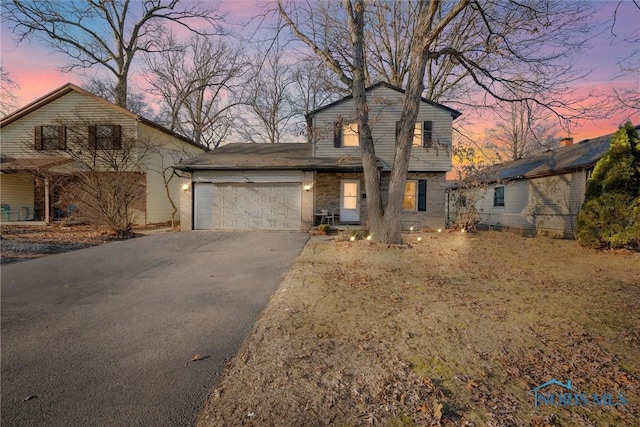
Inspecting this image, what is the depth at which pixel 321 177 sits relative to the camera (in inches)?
575

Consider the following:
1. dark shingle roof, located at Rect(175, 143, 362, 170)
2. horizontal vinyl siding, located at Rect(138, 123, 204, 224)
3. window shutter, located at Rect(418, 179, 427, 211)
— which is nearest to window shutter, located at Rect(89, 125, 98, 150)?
horizontal vinyl siding, located at Rect(138, 123, 204, 224)

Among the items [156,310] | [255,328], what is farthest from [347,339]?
[156,310]

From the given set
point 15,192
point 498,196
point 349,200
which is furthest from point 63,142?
point 498,196

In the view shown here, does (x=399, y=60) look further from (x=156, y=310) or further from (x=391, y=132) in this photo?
(x=156, y=310)

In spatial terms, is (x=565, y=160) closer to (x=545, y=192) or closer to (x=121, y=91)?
(x=545, y=192)

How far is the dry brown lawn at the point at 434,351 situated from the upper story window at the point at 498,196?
1401 centimetres

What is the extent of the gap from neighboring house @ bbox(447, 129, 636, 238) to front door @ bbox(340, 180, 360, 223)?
4.43 meters

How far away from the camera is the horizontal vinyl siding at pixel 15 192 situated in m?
17.0

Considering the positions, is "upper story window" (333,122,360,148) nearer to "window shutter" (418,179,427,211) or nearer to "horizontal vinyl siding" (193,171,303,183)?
"horizontal vinyl siding" (193,171,303,183)

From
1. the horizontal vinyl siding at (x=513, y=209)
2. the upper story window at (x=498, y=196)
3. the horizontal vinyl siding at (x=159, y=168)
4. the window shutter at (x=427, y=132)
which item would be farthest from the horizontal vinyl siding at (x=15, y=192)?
the upper story window at (x=498, y=196)

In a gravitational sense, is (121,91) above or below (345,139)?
above

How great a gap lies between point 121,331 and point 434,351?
3.89 m

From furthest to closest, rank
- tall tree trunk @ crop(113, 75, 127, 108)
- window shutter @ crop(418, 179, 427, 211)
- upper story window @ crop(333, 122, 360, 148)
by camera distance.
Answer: tall tree trunk @ crop(113, 75, 127, 108), window shutter @ crop(418, 179, 427, 211), upper story window @ crop(333, 122, 360, 148)

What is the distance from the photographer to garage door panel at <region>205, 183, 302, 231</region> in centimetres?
1312
